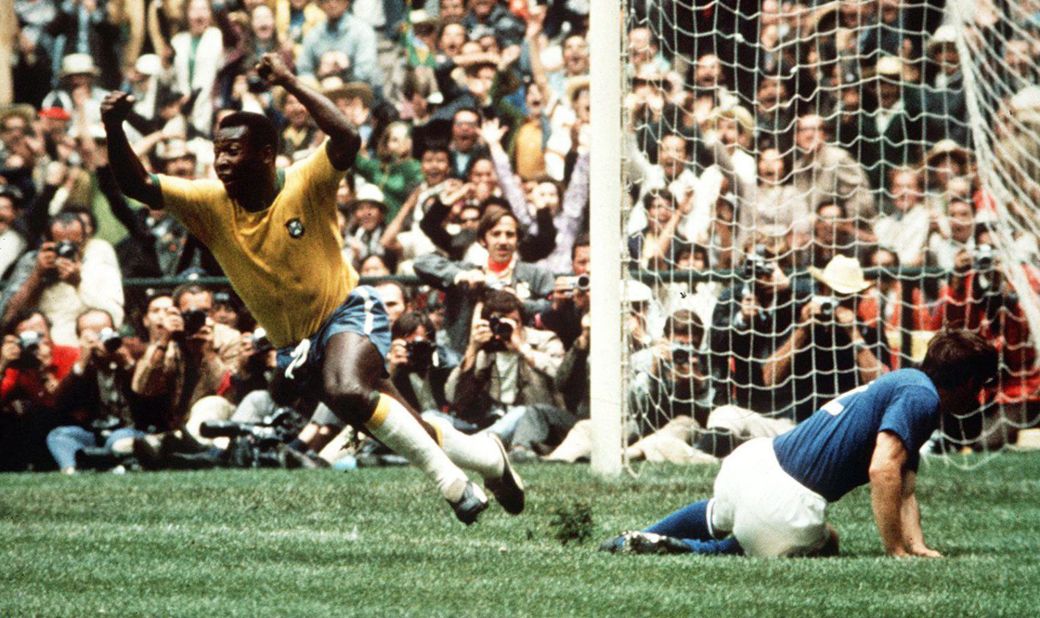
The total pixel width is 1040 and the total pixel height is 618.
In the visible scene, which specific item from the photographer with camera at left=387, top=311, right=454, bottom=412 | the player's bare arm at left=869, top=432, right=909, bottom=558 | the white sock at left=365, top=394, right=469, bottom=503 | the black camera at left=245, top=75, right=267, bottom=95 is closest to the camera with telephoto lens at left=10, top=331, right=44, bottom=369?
the photographer with camera at left=387, top=311, right=454, bottom=412

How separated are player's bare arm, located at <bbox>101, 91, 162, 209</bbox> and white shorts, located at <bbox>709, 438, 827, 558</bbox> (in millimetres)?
2854

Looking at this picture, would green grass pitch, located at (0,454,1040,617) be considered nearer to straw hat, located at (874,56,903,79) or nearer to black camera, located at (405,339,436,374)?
black camera, located at (405,339,436,374)

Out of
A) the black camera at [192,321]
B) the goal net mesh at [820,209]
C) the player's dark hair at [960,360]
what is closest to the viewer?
the player's dark hair at [960,360]

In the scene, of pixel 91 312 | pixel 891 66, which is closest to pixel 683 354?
pixel 891 66

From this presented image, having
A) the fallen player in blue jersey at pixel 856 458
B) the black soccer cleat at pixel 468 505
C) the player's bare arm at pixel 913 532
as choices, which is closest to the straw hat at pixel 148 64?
the black soccer cleat at pixel 468 505

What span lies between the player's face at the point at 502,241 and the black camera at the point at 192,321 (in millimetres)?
2283

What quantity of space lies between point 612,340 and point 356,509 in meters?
2.48

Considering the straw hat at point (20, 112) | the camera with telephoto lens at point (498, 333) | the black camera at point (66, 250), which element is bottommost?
the camera with telephoto lens at point (498, 333)

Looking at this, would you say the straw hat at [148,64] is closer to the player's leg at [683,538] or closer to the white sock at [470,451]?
the white sock at [470,451]

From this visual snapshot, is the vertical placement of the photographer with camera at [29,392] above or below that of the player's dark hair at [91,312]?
Answer: below

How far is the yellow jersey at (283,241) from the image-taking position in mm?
8086

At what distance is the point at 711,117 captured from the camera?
1377 centimetres

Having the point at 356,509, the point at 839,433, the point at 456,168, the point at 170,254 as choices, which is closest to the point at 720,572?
the point at 839,433

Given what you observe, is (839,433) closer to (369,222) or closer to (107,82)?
(369,222)
